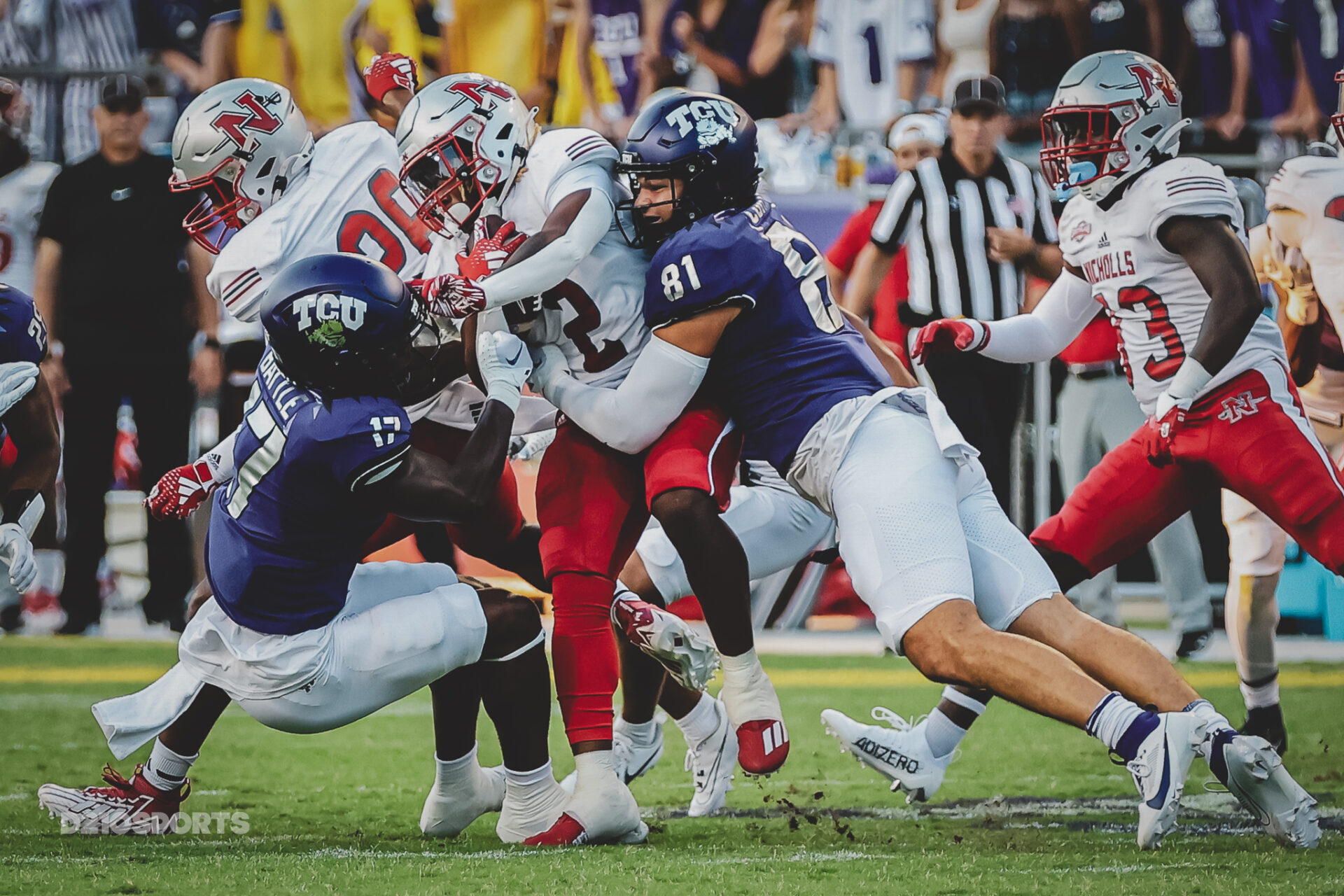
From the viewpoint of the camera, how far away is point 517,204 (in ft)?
13.0

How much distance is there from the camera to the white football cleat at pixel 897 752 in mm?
4004

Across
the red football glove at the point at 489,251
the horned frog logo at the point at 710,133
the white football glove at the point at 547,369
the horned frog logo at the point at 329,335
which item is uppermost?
the horned frog logo at the point at 710,133

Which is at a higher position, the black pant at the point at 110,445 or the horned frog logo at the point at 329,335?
the horned frog logo at the point at 329,335

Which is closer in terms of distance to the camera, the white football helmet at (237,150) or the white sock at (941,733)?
the white football helmet at (237,150)

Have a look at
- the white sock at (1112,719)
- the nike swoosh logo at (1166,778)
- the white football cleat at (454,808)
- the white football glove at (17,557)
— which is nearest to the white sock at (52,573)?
the white football glove at (17,557)

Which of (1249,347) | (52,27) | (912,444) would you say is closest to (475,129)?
(912,444)

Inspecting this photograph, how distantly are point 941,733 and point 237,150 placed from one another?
2379 mm

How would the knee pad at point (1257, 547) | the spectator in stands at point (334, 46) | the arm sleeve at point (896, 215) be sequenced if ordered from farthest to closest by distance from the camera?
1. the spectator in stands at point (334, 46)
2. the arm sleeve at point (896, 215)
3. the knee pad at point (1257, 547)

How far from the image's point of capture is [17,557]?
390 centimetres

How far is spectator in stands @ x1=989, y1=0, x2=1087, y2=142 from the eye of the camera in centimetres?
848

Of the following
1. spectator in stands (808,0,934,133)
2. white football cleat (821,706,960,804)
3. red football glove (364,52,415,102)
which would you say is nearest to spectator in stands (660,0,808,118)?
spectator in stands (808,0,934,133)

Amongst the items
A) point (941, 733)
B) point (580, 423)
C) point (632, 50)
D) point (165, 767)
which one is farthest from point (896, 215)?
point (165, 767)

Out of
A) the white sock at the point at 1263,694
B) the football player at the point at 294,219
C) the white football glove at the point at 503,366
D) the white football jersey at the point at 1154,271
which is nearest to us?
the white football glove at the point at 503,366

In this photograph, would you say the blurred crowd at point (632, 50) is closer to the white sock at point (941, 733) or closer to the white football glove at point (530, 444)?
the white football glove at point (530, 444)
